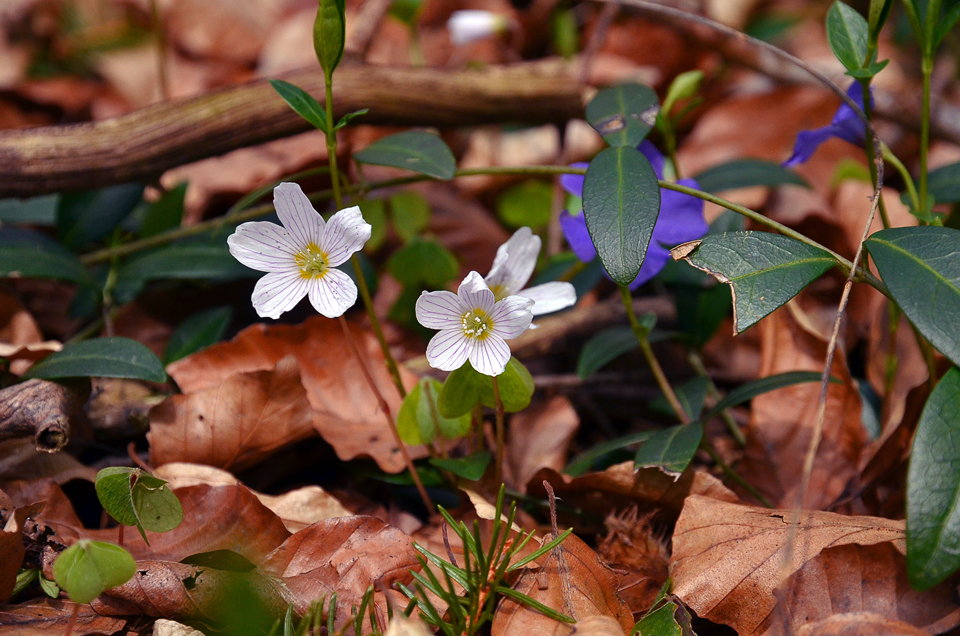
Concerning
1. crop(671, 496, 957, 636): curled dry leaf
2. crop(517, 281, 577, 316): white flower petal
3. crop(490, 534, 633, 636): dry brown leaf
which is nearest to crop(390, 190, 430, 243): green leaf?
crop(517, 281, 577, 316): white flower petal

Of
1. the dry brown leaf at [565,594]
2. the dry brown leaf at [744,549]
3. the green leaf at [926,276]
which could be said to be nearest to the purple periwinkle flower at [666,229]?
the green leaf at [926,276]

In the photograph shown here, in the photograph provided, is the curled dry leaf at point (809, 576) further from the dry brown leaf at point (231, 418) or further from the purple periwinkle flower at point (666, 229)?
the dry brown leaf at point (231, 418)

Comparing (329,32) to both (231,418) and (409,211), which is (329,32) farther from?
(409,211)

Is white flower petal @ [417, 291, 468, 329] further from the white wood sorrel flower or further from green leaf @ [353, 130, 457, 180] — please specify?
green leaf @ [353, 130, 457, 180]

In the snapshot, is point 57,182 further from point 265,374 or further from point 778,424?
point 778,424

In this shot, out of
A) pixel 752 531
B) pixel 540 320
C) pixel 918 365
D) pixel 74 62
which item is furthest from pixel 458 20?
pixel 752 531

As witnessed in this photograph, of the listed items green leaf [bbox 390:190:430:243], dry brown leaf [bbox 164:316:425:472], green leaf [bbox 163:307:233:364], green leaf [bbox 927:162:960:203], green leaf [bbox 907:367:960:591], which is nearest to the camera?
green leaf [bbox 907:367:960:591]
